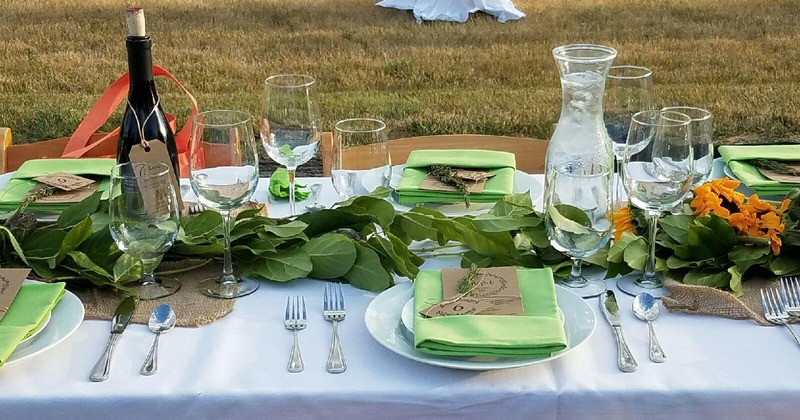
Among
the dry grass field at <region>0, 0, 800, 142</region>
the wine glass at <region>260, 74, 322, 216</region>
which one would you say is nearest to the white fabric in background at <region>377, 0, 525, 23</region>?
the dry grass field at <region>0, 0, 800, 142</region>

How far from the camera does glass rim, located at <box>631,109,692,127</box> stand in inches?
50.7

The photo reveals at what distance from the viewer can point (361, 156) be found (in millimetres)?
1378

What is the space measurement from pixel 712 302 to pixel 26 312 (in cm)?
80

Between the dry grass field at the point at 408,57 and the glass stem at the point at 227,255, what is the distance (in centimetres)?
308

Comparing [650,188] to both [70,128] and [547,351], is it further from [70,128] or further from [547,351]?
[70,128]

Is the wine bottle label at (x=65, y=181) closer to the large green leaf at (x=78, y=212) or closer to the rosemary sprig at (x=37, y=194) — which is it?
the rosemary sprig at (x=37, y=194)

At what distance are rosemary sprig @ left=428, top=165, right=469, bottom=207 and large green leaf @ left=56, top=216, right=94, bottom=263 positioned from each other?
561mm

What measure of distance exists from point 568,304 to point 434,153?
0.61m

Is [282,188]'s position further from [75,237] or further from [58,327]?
[58,327]

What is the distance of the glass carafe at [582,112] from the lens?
4.45 ft

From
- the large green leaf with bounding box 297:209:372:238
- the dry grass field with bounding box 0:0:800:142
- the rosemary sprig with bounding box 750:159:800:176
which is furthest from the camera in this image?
the dry grass field with bounding box 0:0:800:142

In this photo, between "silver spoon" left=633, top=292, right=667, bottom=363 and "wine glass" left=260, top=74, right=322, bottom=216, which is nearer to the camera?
"silver spoon" left=633, top=292, right=667, bottom=363

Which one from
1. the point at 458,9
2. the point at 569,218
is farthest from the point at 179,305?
the point at 458,9

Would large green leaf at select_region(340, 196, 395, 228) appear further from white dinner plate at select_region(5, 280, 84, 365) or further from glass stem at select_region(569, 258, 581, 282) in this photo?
white dinner plate at select_region(5, 280, 84, 365)
